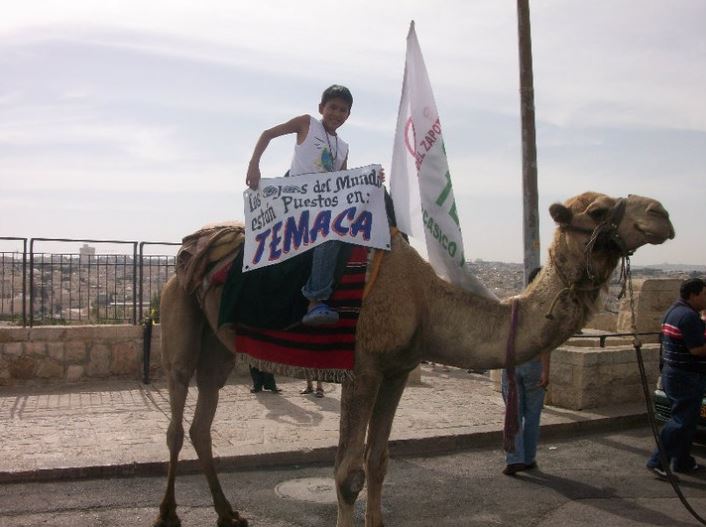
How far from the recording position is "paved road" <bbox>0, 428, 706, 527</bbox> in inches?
224

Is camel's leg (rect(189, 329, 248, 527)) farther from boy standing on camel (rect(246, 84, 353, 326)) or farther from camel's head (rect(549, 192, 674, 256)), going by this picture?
camel's head (rect(549, 192, 674, 256))

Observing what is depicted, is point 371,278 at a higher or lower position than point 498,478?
higher

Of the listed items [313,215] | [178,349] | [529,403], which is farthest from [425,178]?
[529,403]

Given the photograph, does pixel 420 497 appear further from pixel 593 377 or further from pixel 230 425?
pixel 593 377

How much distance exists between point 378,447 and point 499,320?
1441 millimetres

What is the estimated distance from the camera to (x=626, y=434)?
920 cm

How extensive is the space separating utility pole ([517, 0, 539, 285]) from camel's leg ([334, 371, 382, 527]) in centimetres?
562

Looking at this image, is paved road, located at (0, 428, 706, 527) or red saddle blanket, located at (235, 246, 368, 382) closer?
red saddle blanket, located at (235, 246, 368, 382)

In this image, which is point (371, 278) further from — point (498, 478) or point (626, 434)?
point (626, 434)

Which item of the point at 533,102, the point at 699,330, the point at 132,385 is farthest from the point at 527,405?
the point at 132,385

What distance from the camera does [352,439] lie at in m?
4.52

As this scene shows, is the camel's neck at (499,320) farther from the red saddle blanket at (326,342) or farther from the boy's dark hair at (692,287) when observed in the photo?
the boy's dark hair at (692,287)

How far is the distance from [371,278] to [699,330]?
4339 mm

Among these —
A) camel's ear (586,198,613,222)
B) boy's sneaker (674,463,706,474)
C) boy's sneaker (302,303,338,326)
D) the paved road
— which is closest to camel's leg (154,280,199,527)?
the paved road
